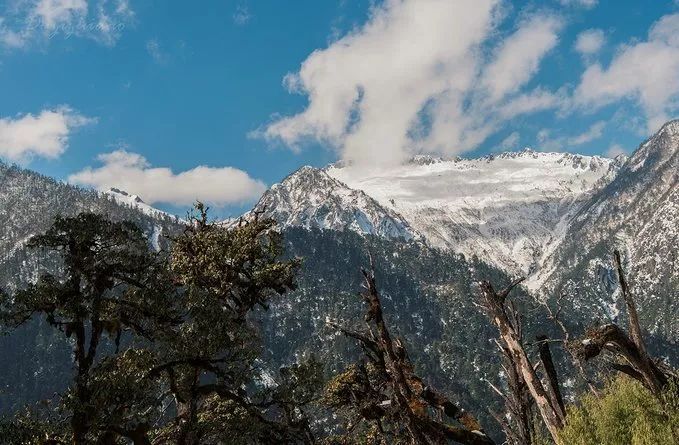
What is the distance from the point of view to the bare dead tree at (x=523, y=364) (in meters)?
18.9

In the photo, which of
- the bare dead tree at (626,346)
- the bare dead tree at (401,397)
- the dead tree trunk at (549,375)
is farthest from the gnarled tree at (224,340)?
Result: the bare dead tree at (626,346)

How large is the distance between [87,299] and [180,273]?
4.46 metres

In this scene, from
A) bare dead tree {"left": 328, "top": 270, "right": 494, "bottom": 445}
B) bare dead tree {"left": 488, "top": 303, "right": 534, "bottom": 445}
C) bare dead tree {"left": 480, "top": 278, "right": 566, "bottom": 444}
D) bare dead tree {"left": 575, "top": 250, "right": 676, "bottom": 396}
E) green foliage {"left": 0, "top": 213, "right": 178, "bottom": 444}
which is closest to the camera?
bare dead tree {"left": 328, "top": 270, "right": 494, "bottom": 445}

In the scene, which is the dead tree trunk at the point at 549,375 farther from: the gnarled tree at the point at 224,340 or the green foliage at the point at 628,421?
the gnarled tree at the point at 224,340

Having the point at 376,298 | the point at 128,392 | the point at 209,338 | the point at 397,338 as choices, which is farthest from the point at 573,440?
the point at 128,392

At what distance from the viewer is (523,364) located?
19156 millimetres

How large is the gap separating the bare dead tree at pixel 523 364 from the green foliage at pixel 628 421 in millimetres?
554

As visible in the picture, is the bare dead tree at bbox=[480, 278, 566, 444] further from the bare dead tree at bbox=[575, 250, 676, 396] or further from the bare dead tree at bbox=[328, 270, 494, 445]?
the bare dead tree at bbox=[328, 270, 494, 445]

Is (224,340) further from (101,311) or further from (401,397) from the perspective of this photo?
(401,397)

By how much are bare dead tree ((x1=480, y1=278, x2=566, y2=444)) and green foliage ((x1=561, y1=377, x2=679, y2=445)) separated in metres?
0.55

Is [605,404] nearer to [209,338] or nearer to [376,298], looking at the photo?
[376,298]

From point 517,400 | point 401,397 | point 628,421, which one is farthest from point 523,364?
point 401,397

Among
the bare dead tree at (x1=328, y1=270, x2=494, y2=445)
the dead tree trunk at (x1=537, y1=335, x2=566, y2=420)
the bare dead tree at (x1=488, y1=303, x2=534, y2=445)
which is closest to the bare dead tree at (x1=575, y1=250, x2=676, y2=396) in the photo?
the dead tree trunk at (x1=537, y1=335, x2=566, y2=420)

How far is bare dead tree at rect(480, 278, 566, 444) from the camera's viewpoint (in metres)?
18.9
